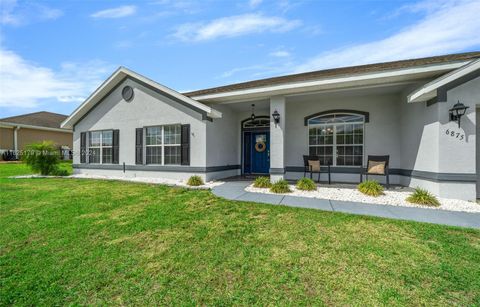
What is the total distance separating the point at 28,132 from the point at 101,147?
16963 millimetres

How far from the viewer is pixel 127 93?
1053 cm

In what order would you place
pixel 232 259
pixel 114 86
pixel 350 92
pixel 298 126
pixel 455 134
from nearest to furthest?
1. pixel 232 259
2. pixel 455 134
3. pixel 350 92
4. pixel 298 126
5. pixel 114 86

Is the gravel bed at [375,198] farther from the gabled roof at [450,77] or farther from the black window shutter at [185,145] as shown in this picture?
the black window shutter at [185,145]

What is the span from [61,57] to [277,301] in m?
11.9

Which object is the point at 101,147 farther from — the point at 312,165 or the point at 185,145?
the point at 312,165

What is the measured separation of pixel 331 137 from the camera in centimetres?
893

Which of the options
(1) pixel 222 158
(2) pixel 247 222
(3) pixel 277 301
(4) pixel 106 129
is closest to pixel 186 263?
(3) pixel 277 301

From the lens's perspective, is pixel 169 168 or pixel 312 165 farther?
pixel 169 168

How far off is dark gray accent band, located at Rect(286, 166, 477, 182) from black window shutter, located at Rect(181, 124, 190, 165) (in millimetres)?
4342

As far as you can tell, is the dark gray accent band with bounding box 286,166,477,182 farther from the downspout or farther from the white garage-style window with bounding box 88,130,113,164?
the downspout

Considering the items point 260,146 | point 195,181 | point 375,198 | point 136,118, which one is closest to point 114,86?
point 136,118

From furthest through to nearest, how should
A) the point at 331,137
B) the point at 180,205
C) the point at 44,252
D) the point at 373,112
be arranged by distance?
1. the point at 331,137
2. the point at 373,112
3. the point at 180,205
4. the point at 44,252

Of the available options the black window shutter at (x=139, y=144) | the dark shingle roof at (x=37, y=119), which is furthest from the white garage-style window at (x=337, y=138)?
the dark shingle roof at (x=37, y=119)

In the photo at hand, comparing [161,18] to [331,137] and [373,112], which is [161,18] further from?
[373,112]
